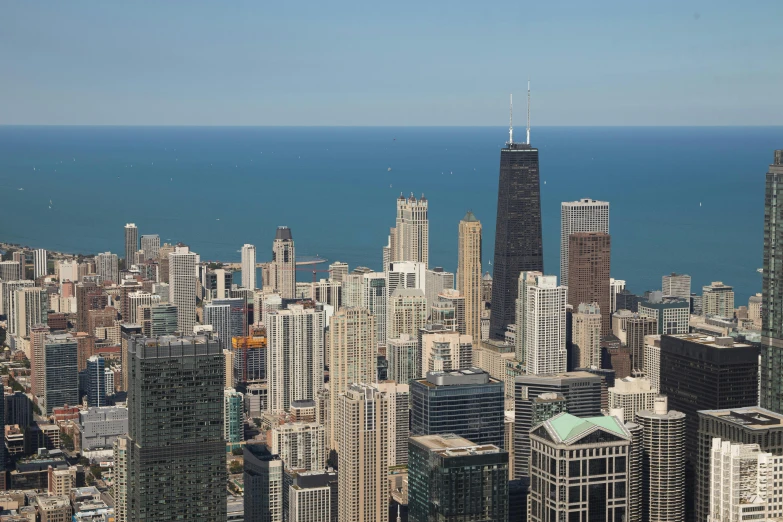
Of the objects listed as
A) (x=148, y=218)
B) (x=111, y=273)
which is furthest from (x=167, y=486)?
(x=148, y=218)

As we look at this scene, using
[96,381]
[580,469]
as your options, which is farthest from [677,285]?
[580,469]

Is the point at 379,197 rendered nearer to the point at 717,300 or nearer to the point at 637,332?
the point at 717,300

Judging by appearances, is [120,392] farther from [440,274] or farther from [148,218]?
[148,218]

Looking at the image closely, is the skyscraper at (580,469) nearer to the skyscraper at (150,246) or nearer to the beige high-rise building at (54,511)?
the beige high-rise building at (54,511)

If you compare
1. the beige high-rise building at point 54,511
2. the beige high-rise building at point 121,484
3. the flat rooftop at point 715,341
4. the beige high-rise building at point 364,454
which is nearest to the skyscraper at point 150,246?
the beige high-rise building at point 54,511

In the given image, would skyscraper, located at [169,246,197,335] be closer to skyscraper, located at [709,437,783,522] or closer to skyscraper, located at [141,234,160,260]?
skyscraper, located at [141,234,160,260]
